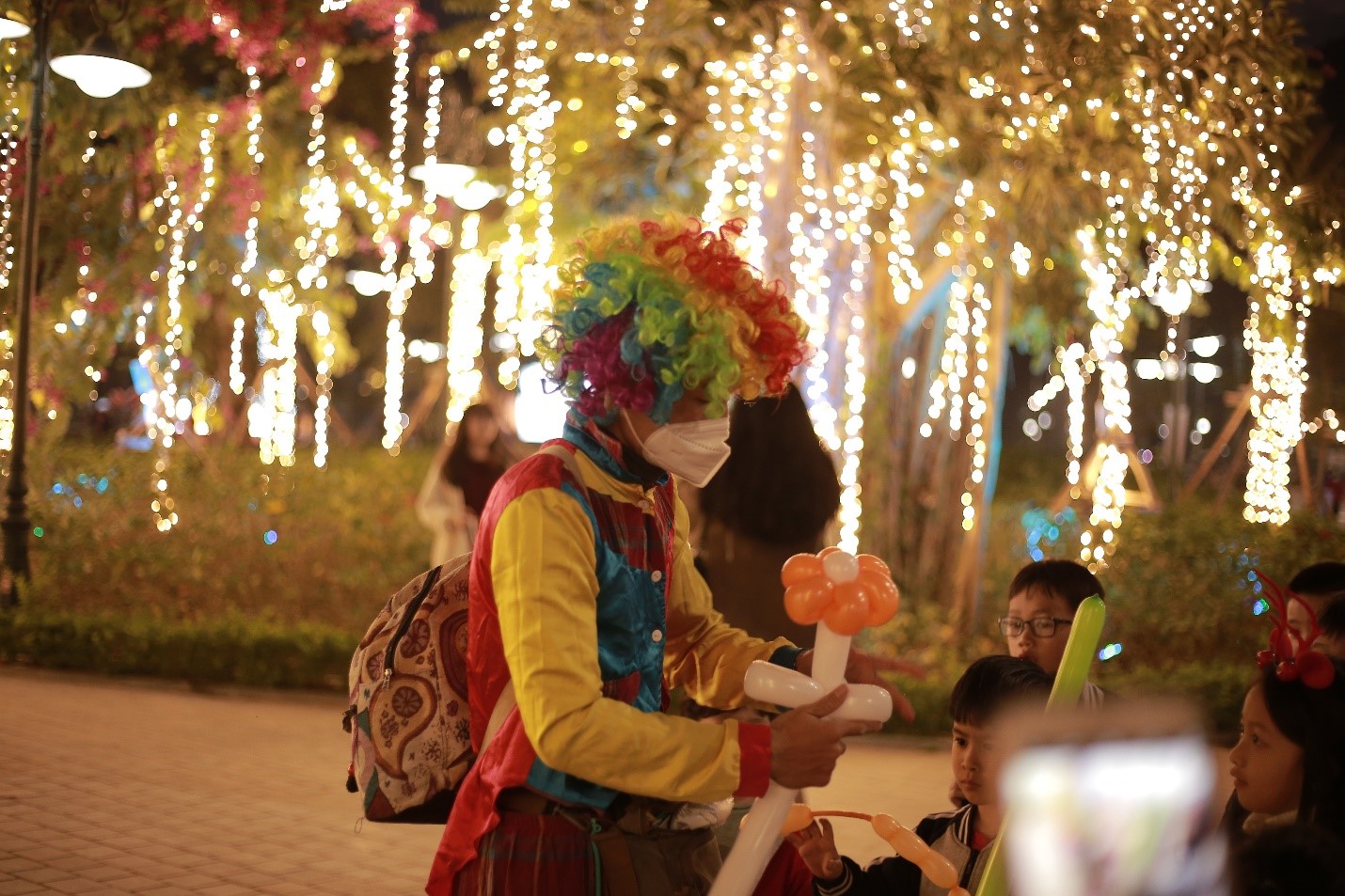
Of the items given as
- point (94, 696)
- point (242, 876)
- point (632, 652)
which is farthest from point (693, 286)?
point (94, 696)

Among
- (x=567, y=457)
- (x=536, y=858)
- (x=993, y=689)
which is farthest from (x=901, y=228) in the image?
(x=536, y=858)

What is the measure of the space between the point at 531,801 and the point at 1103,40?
23.7 ft

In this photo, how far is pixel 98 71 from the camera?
9227mm

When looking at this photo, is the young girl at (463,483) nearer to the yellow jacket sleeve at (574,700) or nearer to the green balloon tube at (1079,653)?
A: the yellow jacket sleeve at (574,700)

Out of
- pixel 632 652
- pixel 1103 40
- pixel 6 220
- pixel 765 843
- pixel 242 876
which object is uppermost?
pixel 1103 40

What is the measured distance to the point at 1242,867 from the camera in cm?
213

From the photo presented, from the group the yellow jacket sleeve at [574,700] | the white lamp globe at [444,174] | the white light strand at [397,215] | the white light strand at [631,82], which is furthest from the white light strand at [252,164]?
the yellow jacket sleeve at [574,700]

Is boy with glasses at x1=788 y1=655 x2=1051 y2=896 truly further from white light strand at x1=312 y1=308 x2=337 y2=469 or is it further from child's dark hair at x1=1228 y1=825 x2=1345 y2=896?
white light strand at x1=312 y1=308 x2=337 y2=469

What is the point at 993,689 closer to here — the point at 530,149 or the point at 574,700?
the point at 574,700

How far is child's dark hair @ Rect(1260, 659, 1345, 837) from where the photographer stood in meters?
2.77

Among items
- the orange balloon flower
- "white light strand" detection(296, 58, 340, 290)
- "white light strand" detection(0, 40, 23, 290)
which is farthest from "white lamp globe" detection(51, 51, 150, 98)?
the orange balloon flower

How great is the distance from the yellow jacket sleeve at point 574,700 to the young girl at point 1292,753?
123 cm

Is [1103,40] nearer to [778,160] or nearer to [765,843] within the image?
[778,160]

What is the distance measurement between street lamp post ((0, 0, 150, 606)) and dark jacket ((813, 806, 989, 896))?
7.77 metres
